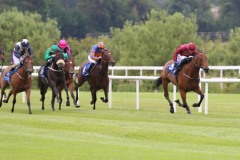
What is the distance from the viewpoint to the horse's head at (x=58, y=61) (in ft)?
76.9

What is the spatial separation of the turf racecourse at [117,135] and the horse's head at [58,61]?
1.34m

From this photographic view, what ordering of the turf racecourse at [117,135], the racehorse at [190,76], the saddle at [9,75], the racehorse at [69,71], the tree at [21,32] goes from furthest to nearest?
the tree at [21,32] < the racehorse at [69,71] < the saddle at [9,75] < the racehorse at [190,76] < the turf racecourse at [117,135]

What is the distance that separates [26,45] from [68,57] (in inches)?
59.2

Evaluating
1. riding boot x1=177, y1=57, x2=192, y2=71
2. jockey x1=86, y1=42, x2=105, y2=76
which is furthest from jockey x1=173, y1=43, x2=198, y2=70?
jockey x1=86, y1=42, x2=105, y2=76

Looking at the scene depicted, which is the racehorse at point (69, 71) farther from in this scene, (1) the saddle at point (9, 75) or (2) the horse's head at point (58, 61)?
(1) the saddle at point (9, 75)

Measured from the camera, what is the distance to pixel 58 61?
23422mm

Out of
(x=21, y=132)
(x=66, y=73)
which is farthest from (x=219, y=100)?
(x=21, y=132)

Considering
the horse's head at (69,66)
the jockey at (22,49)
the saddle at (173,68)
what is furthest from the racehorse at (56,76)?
the saddle at (173,68)

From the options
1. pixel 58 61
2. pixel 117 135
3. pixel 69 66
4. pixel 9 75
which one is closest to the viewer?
pixel 117 135

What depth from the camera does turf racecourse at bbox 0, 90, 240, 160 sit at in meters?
13.0

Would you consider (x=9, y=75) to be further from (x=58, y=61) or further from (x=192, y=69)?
(x=192, y=69)

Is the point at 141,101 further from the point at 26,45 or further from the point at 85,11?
the point at 85,11

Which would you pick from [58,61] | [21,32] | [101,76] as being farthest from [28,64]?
[21,32]

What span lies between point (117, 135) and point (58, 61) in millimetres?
7956
